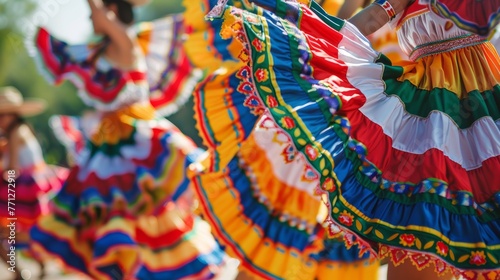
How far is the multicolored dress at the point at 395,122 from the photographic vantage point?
232 centimetres

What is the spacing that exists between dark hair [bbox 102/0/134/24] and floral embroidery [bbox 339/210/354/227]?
277cm

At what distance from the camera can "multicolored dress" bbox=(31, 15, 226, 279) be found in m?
3.96

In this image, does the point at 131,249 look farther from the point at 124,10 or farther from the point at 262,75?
the point at 262,75

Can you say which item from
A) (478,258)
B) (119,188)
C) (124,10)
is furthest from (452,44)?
(124,10)

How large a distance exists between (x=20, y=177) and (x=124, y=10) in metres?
1.19

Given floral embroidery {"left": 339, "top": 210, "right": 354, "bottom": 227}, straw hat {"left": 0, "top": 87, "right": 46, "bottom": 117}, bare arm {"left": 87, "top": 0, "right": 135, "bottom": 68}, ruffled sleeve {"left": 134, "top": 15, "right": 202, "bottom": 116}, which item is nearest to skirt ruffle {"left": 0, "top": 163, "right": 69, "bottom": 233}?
straw hat {"left": 0, "top": 87, "right": 46, "bottom": 117}

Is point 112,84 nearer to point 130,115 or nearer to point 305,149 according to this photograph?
point 130,115

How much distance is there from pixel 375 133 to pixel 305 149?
25 centimetres

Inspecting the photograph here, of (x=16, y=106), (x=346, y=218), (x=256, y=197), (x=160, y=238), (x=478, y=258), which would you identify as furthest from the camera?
(x=16, y=106)

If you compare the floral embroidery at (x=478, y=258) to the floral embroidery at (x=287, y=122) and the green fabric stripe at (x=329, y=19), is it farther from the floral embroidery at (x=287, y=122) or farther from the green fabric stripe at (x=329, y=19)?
the green fabric stripe at (x=329, y=19)

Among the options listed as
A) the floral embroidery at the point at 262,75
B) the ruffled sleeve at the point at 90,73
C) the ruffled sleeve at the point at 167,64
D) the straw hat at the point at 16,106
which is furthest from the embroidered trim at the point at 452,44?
the straw hat at the point at 16,106

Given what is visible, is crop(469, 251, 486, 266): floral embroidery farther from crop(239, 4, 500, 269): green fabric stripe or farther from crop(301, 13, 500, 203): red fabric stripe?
crop(301, 13, 500, 203): red fabric stripe

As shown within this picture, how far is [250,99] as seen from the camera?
271 cm

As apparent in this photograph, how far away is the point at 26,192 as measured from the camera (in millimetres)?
4496
